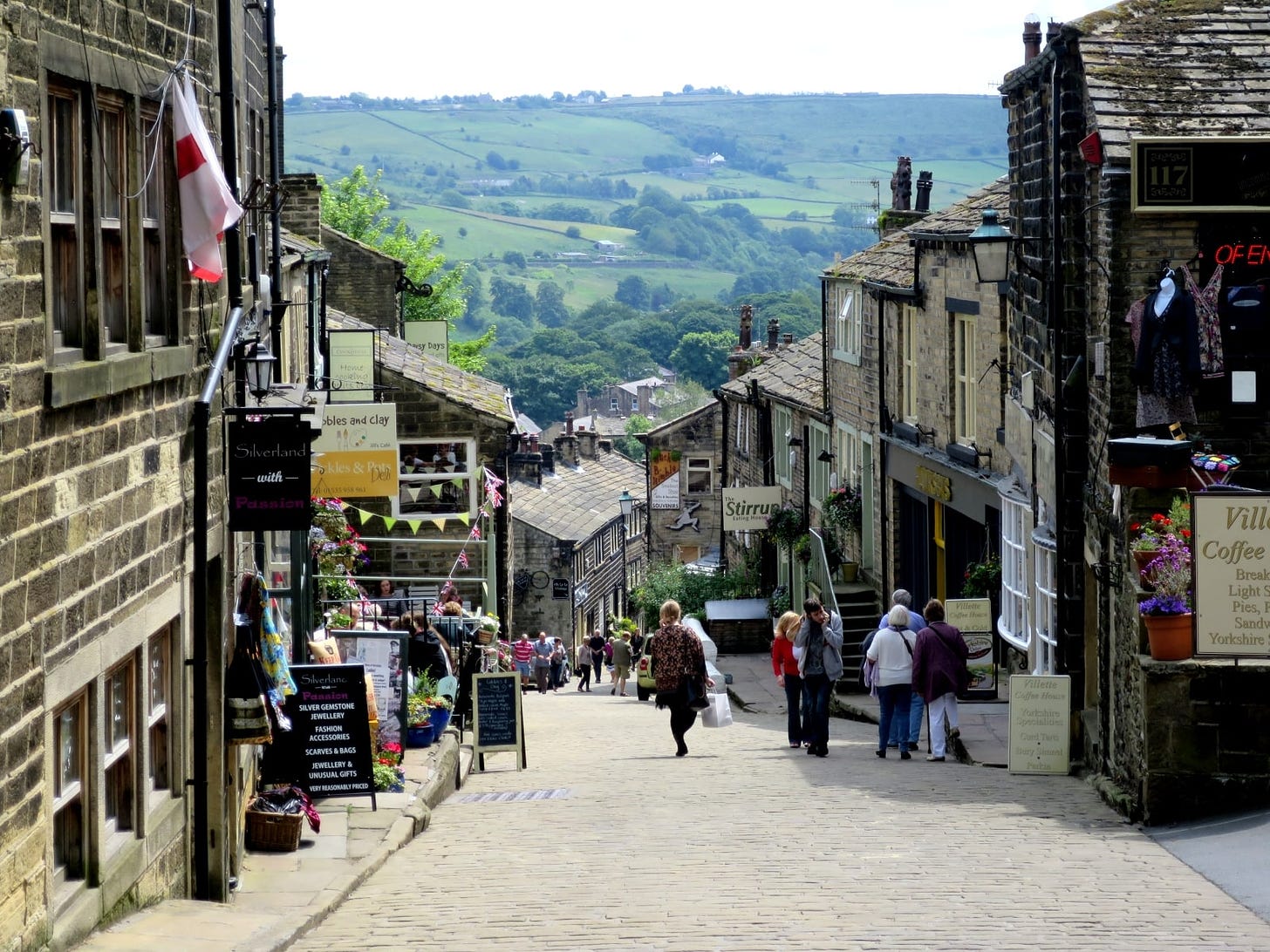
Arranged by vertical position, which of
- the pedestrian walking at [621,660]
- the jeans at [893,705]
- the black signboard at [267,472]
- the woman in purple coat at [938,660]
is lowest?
the pedestrian walking at [621,660]

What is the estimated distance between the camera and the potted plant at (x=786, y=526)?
34188 millimetres

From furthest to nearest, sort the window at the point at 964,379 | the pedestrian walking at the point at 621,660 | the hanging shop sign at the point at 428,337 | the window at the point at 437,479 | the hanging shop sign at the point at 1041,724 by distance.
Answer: the hanging shop sign at the point at 428,337 < the pedestrian walking at the point at 621,660 < the window at the point at 437,479 < the window at the point at 964,379 < the hanging shop sign at the point at 1041,724

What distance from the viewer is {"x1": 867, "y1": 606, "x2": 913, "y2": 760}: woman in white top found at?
15859 mm

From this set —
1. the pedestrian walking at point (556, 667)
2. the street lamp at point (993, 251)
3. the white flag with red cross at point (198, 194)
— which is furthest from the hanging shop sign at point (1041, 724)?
the pedestrian walking at point (556, 667)

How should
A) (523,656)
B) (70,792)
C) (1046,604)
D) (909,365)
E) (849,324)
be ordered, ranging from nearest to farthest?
(70,792), (1046,604), (909,365), (849,324), (523,656)

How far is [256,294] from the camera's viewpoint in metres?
12.2

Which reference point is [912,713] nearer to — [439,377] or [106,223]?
[106,223]

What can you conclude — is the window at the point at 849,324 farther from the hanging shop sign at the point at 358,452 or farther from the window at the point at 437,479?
the hanging shop sign at the point at 358,452

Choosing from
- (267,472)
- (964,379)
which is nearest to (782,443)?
(964,379)

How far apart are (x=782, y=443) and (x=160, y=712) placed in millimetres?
28765

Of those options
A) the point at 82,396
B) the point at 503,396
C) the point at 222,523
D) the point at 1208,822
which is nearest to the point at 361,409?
the point at 503,396

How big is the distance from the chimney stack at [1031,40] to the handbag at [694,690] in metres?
10.1

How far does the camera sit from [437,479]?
2761cm

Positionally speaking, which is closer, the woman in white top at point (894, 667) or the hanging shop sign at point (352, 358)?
the woman in white top at point (894, 667)
